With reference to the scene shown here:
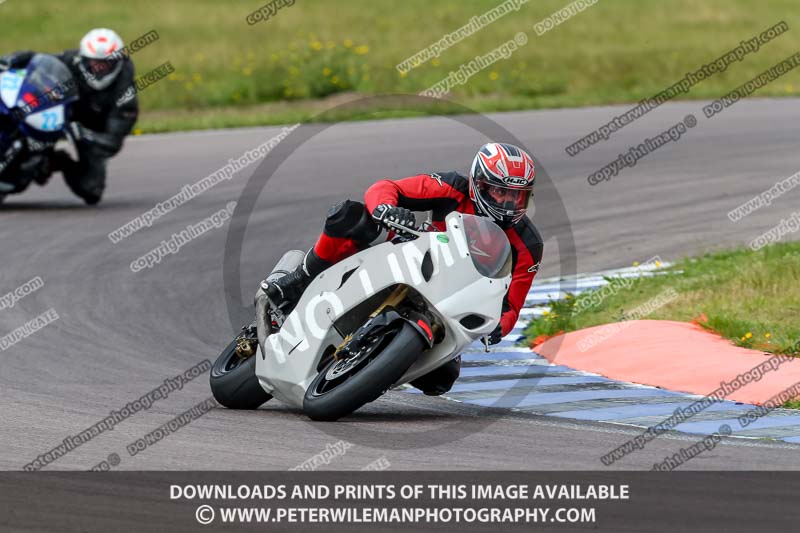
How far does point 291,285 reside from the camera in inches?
314

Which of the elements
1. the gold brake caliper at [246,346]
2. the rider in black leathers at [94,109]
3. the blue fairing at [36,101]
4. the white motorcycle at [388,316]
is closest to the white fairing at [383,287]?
the white motorcycle at [388,316]

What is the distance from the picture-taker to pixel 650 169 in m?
19.3

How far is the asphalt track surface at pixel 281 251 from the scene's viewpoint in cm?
689

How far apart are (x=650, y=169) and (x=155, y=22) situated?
26050 mm

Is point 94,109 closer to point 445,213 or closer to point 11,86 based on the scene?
point 11,86

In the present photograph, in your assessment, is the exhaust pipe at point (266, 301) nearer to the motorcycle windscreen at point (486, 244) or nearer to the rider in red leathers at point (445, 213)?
the rider in red leathers at point (445, 213)
